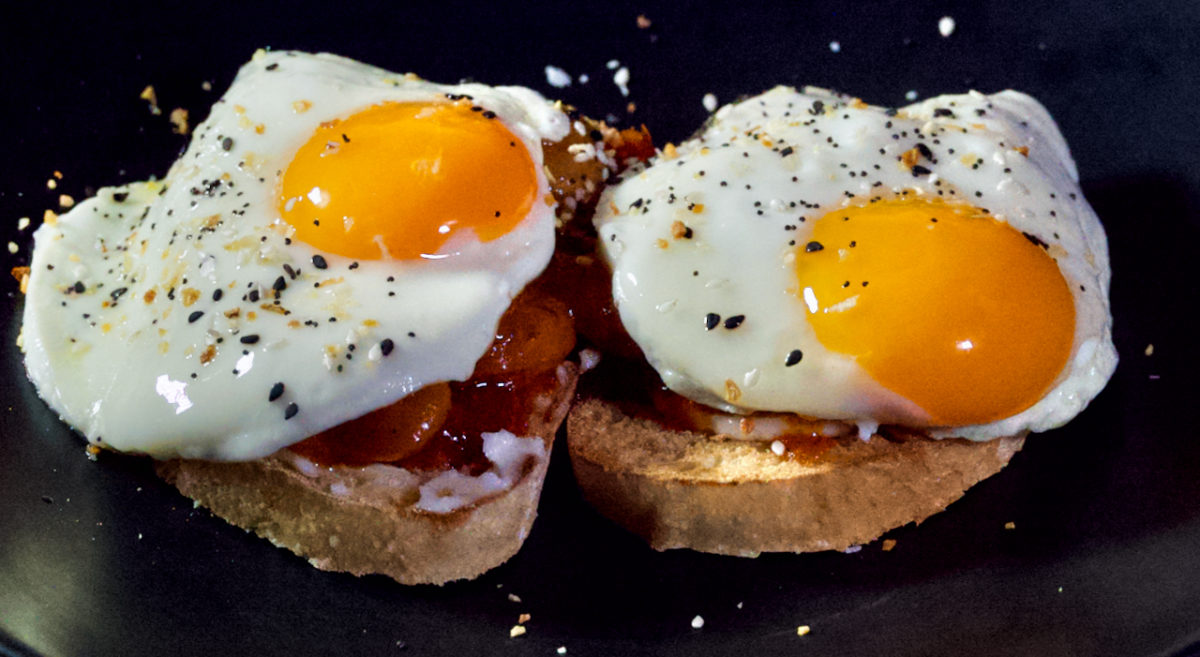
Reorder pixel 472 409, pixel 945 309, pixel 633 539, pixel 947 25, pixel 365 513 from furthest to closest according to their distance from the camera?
1. pixel 947 25
2. pixel 633 539
3. pixel 472 409
4. pixel 365 513
5. pixel 945 309

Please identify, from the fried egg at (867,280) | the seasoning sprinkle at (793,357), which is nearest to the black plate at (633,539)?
the fried egg at (867,280)

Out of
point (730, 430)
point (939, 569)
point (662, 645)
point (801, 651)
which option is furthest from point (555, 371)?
point (939, 569)

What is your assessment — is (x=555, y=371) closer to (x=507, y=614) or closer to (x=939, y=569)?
(x=507, y=614)

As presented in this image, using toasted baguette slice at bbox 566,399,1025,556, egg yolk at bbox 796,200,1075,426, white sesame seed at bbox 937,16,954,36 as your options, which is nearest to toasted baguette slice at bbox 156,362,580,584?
toasted baguette slice at bbox 566,399,1025,556

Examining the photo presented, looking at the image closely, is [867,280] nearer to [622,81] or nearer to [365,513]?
[365,513]

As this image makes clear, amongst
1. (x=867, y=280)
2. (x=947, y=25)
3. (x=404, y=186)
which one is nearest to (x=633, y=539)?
(x=867, y=280)
